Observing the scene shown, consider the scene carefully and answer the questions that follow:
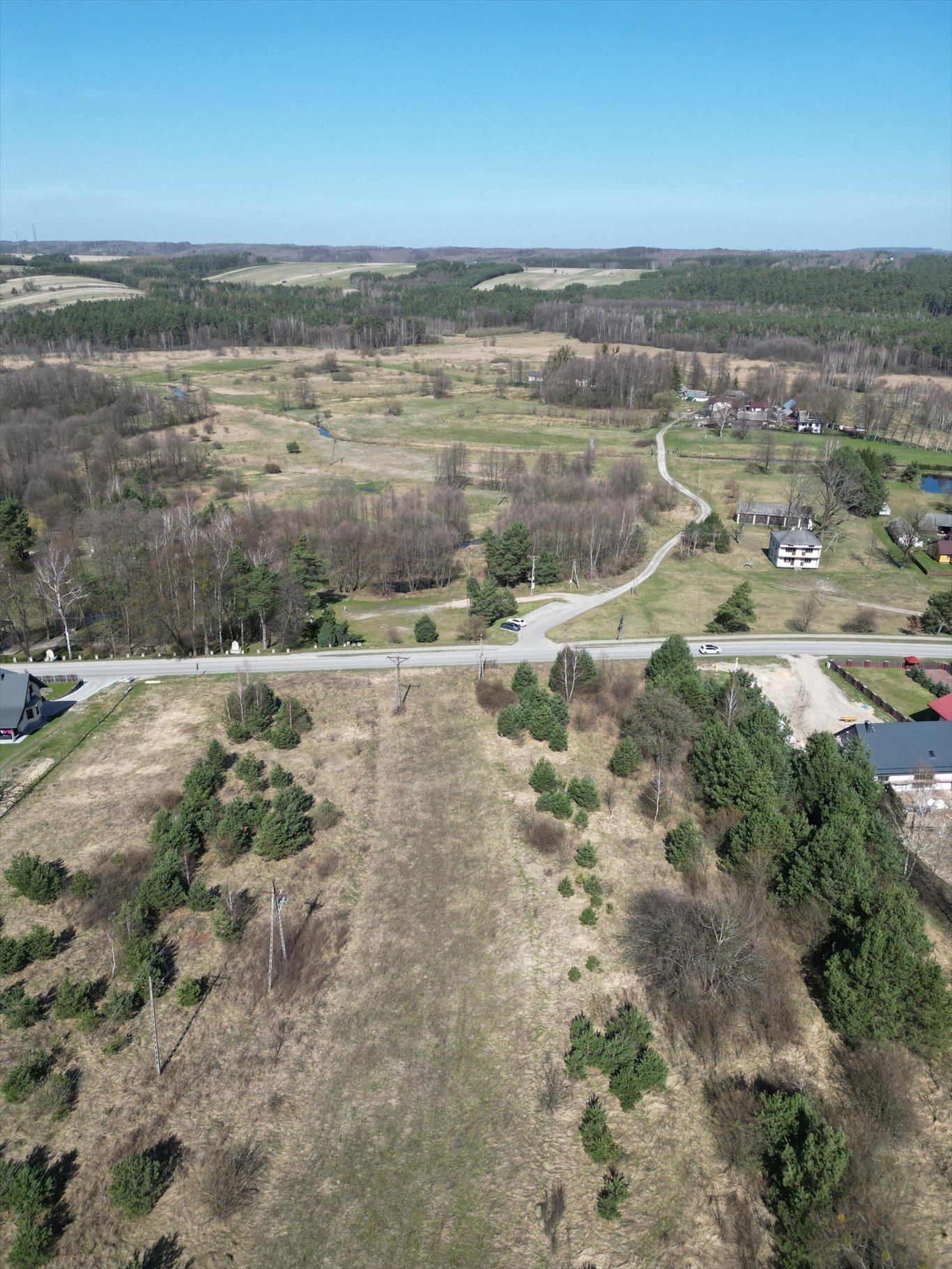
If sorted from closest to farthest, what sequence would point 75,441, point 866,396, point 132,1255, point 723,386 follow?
1. point 132,1255
2. point 75,441
3. point 866,396
4. point 723,386

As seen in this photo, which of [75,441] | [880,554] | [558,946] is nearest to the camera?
[558,946]

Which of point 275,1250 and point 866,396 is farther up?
point 866,396

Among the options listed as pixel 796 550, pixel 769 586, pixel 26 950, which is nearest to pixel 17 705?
pixel 26 950

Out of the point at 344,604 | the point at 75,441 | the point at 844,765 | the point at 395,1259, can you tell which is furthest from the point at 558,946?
the point at 75,441

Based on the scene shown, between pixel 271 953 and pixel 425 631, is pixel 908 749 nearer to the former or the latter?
pixel 425 631

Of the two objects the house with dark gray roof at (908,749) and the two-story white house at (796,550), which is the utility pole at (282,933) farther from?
the two-story white house at (796,550)

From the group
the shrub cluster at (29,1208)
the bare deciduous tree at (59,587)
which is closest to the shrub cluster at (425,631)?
the bare deciduous tree at (59,587)

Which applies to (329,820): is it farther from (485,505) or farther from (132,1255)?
(485,505)
